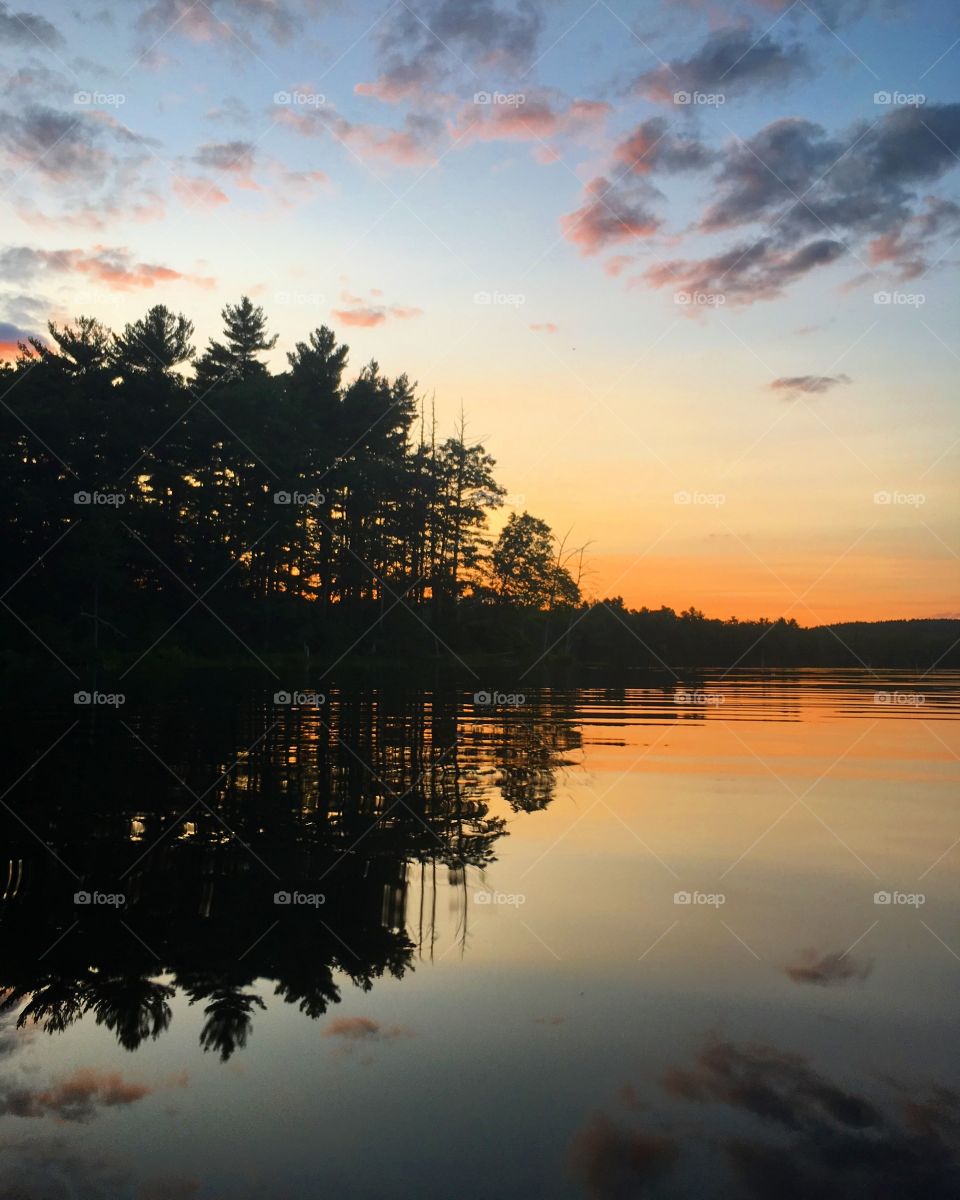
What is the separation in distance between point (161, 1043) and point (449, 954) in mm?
2104

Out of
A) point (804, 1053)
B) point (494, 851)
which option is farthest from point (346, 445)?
point (804, 1053)

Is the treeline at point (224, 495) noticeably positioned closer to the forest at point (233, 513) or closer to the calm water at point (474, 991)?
the forest at point (233, 513)

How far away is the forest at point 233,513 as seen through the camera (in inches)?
2093

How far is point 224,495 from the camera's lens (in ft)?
204

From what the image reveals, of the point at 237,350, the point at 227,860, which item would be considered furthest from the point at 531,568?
the point at 227,860

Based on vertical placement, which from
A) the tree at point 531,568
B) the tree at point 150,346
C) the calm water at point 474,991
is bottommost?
the calm water at point 474,991

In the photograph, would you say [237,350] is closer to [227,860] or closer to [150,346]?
[150,346]

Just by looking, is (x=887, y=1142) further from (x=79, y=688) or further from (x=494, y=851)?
(x=79, y=688)

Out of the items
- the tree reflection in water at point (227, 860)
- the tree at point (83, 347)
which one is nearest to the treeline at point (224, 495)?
the tree at point (83, 347)

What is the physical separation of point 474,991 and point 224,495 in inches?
2316

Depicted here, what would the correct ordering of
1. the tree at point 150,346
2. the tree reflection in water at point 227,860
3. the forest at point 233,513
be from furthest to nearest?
the tree at point 150,346, the forest at point 233,513, the tree reflection in water at point 227,860

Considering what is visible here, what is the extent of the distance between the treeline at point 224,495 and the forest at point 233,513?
0.13m

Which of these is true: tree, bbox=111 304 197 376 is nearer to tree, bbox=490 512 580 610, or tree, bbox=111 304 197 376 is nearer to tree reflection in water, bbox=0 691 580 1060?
tree, bbox=490 512 580 610

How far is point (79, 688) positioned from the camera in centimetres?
3391
